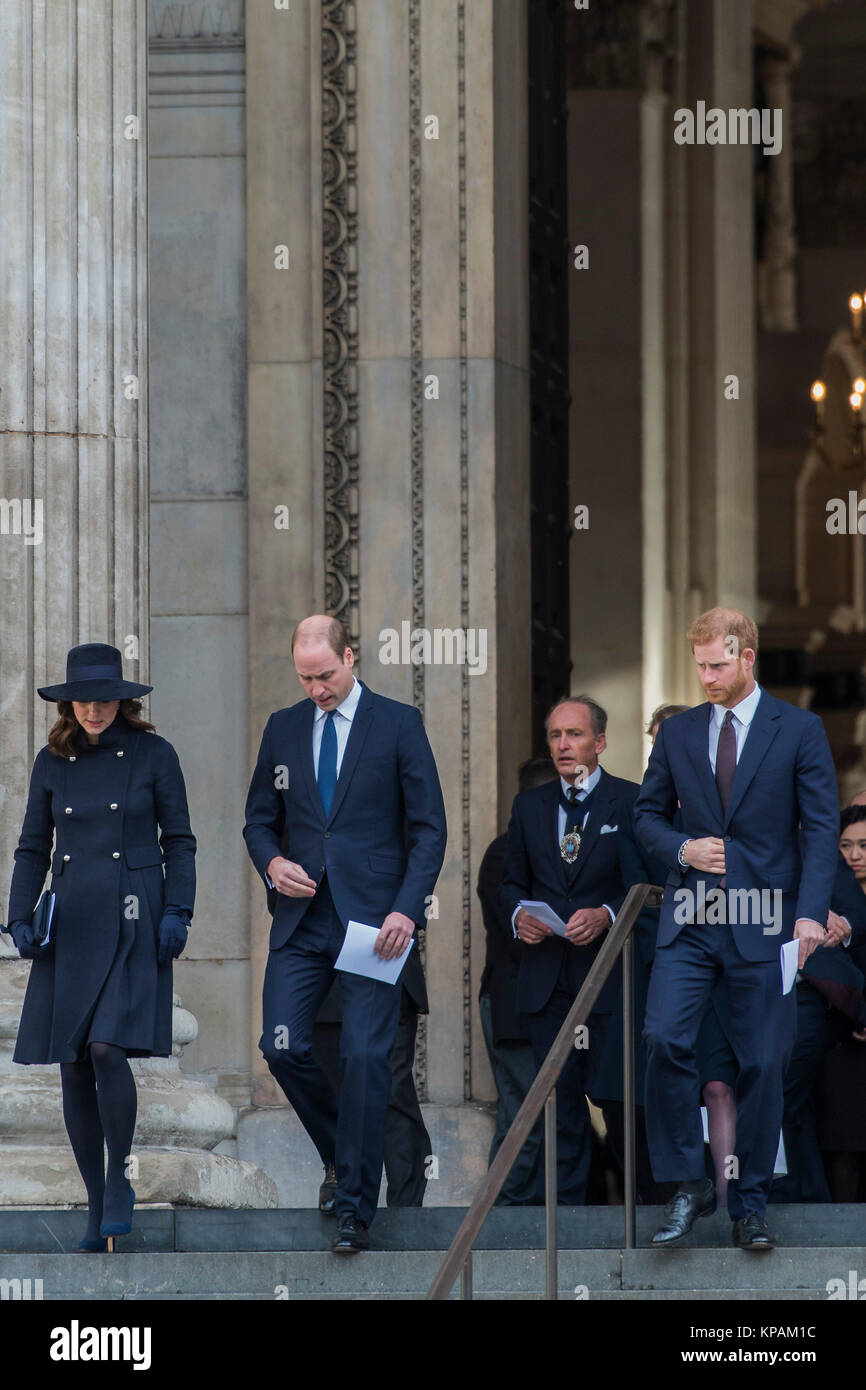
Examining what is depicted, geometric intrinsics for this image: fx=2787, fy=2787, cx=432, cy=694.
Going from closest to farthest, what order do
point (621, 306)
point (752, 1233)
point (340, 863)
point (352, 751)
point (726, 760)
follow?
1. point (752, 1233)
2. point (726, 760)
3. point (340, 863)
4. point (352, 751)
5. point (621, 306)

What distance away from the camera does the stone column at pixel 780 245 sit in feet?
83.1

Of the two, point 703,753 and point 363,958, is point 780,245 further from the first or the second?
point 363,958

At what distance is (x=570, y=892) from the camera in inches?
418

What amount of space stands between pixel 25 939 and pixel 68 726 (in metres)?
0.73

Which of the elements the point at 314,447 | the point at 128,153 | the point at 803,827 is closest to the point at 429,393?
the point at 314,447

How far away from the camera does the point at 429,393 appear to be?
13109 mm

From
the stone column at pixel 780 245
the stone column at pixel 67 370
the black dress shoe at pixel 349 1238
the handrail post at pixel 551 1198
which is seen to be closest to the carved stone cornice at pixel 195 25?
the stone column at pixel 67 370

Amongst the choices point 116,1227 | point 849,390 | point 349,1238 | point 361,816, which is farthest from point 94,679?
point 849,390

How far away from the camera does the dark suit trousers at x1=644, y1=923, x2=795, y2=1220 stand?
8883 millimetres

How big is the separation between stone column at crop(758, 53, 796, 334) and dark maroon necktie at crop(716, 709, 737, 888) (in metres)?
16.7

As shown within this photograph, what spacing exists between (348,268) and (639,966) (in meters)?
4.24

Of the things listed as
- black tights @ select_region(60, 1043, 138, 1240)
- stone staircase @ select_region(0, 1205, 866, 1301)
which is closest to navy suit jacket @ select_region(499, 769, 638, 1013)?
stone staircase @ select_region(0, 1205, 866, 1301)

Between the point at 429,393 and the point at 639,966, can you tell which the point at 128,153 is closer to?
the point at 429,393
